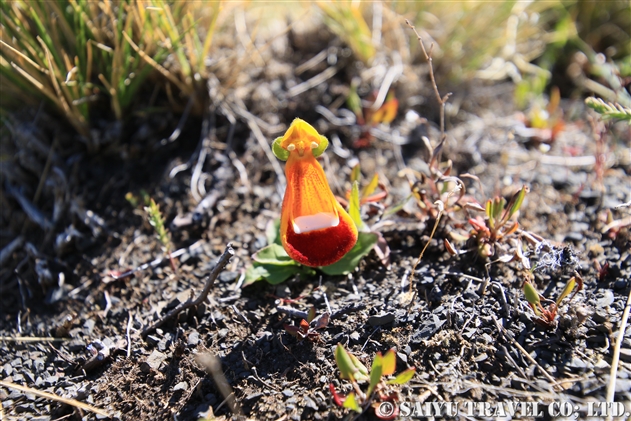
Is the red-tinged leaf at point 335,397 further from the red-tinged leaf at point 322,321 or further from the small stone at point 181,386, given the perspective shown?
the small stone at point 181,386

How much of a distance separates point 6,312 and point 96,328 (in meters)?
0.61

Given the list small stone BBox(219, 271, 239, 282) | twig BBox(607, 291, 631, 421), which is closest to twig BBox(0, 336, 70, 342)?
small stone BBox(219, 271, 239, 282)

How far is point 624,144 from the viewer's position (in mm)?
3209

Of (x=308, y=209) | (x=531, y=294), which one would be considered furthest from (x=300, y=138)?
(x=531, y=294)

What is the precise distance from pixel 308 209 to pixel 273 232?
45 centimetres

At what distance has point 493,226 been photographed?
217cm

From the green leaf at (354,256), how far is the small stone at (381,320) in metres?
0.30

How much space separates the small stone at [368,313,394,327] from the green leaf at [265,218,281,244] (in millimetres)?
640

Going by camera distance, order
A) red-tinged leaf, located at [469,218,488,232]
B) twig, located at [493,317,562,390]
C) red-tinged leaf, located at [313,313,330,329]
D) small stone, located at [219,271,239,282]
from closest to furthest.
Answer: twig, located at [493,317,562,390] → red-tinged leaf, located at [313,313,330,329] → red-tinged leaf, located at [469,218,488,232] → small stone, located at [219,271,239,282]

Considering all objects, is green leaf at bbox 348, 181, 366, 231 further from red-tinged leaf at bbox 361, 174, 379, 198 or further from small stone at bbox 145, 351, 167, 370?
small stone at bbox 145, 351, 167, 370

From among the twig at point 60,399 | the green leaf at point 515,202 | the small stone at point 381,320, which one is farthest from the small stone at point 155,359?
the green leaf at point 515,202

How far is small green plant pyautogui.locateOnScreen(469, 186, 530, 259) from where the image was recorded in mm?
A: 2131

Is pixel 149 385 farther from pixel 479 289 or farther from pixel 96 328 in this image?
pixel 479 289

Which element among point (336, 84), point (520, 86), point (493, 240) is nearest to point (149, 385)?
point (493, 240)
